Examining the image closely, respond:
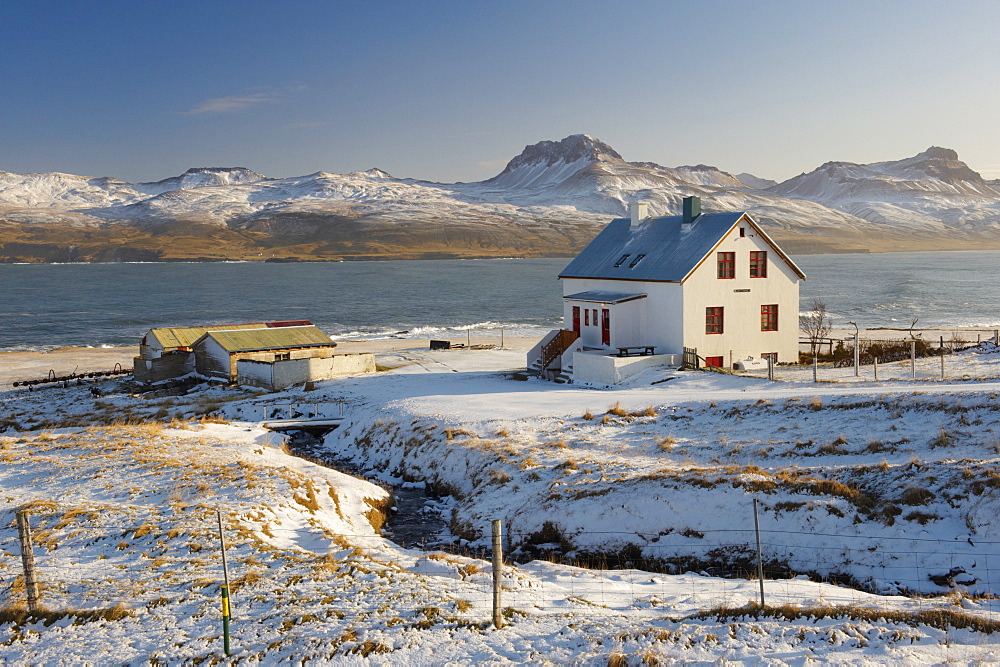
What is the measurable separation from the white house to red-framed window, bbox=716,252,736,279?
0.17 feet

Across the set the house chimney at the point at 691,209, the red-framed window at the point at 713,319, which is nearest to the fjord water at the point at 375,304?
the house chimney at the point at 691,209

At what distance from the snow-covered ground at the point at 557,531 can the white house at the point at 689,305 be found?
7.64 metres

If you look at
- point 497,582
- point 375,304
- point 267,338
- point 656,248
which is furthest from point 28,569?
point 375,304

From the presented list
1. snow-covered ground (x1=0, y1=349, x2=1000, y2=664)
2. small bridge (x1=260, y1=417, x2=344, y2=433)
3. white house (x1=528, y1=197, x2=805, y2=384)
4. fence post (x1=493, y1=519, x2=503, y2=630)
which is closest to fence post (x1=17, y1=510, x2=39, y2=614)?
snow-covered ground (x1=0, y1=349, x2=1000, y2=664)

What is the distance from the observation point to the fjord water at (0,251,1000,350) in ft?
296

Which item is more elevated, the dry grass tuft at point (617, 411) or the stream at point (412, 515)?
the dry grass tuft at point (617, 411)

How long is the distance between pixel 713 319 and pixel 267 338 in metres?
26.5

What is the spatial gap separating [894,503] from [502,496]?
9183 mm

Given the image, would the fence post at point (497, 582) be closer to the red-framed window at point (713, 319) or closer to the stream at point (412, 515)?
the stream at point (412, 515)

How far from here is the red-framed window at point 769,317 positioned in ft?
130

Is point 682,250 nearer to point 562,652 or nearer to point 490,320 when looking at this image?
point 562,652

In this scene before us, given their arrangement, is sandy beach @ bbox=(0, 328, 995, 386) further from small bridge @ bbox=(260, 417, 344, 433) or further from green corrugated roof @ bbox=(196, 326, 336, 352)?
small bridge @ bbox=(260, 417, 344, 433)

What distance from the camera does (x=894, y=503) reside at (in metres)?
15.9

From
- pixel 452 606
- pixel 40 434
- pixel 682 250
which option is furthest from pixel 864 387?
pixel 40 434
